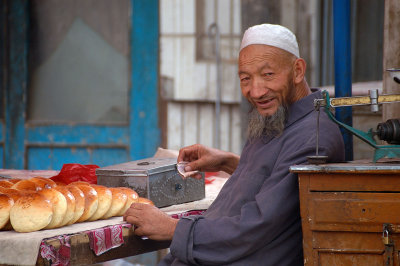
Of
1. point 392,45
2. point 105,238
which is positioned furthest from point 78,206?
point 392,45

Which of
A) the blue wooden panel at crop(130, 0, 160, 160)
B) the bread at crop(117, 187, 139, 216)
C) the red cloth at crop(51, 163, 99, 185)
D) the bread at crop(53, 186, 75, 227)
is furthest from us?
the blue wooden panel at crop(130, 0, 160, 160)

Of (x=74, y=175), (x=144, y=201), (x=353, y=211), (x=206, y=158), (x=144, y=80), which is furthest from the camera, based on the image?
(x=144, y=80)

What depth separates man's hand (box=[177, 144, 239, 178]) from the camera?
10.2 feet

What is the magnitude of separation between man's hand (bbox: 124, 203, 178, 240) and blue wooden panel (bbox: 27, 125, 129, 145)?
132 inches

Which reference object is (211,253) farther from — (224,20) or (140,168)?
(224,20)

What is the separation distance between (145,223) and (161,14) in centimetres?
334

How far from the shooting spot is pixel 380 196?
2.05 meters

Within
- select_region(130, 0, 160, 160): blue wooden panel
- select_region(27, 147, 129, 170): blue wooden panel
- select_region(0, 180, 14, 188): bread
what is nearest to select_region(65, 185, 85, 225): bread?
select_region(0, 180, 14, 188): bread

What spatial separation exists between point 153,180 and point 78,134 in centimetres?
330

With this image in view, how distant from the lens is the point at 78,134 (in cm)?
614

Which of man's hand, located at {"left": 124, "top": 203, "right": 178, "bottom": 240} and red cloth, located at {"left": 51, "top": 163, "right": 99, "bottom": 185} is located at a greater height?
red cloth, located at {"left": 51, "top": 163, "right": 99, "bottom": 185}

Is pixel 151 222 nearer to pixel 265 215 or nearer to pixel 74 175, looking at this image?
pixel 265 215

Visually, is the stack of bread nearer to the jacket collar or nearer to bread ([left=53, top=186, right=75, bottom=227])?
bread ([left=53, top=186, right=75, bottom=227])

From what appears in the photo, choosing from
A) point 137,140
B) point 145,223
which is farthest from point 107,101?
point 145,223
